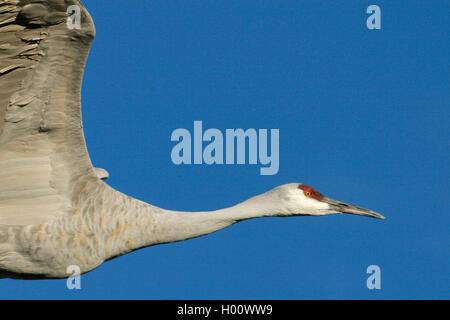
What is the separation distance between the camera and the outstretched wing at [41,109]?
9.01 m

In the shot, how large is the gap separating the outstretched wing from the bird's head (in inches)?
97.2

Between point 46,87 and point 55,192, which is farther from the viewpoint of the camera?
point 55,192

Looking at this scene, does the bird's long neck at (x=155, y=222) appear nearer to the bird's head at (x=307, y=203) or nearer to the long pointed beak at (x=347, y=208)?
the bird's head at (x=307, y=203)

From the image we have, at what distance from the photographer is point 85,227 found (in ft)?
33.5

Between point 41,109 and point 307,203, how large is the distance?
3.63m

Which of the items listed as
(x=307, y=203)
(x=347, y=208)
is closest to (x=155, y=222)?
(x=307, y=203)

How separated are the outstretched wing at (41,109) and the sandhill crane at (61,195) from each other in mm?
12

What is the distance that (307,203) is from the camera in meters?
10.8

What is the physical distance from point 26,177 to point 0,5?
7.72 feet

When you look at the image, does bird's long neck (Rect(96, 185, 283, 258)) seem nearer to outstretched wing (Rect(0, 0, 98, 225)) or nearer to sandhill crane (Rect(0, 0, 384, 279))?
sandhill crane (Rect(0, 0, 384, 279))

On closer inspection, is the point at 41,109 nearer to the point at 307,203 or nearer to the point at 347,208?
the point at 307,203

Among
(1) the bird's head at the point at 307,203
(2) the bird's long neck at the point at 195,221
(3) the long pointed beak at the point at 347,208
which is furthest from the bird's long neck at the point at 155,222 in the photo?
(3) the long pointed beak at the point at 347,208
